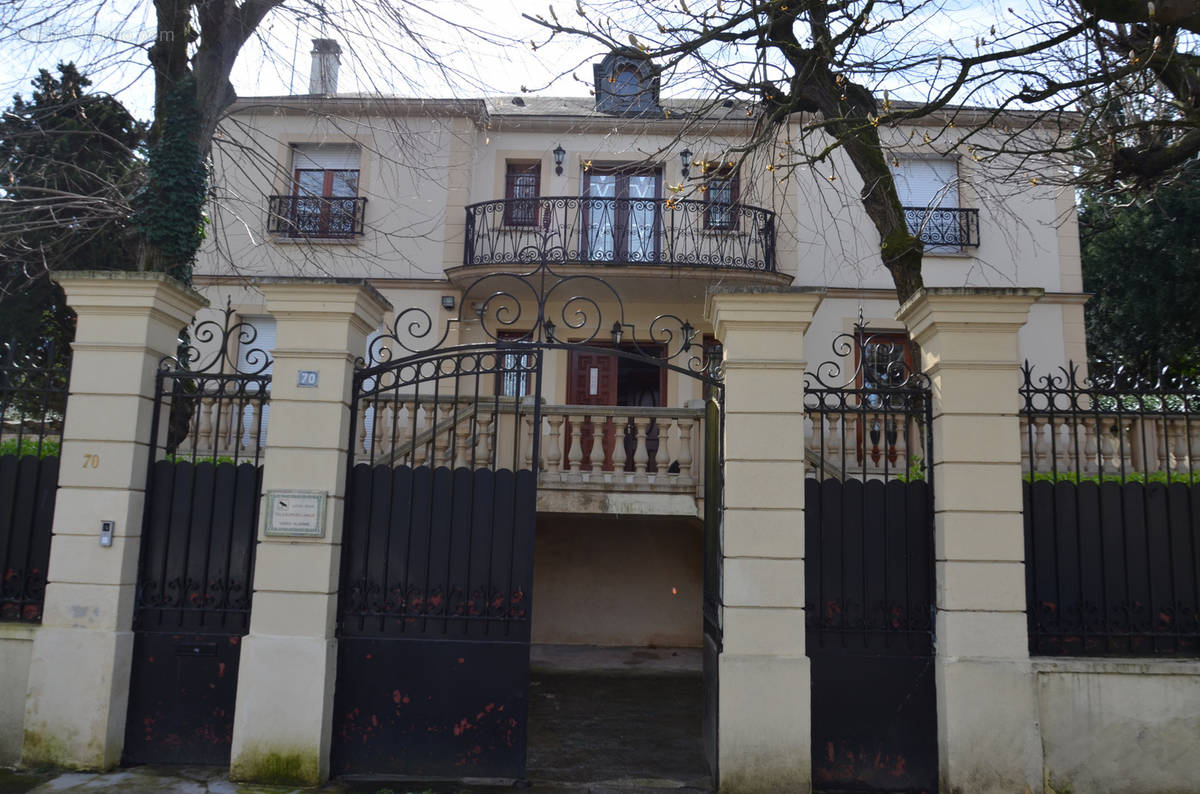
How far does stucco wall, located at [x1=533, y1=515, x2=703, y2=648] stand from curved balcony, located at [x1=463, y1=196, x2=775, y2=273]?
4021 mm

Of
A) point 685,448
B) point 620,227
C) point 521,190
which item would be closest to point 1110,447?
point 685,448

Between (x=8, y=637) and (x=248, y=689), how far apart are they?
1.66m

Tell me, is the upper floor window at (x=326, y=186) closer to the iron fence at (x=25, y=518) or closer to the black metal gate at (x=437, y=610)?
the iron fence at (x=25, y=518)

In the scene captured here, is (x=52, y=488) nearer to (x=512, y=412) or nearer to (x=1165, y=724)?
(x=512, y=412)

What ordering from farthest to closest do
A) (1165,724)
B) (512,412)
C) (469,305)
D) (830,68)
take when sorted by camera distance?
(469,305) < (512,412) < (830,68) < (1165,724)

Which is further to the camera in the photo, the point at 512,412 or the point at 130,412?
the point at 512,412

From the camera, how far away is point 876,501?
5422mm

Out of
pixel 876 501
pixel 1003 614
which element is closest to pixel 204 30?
pixel 876 501

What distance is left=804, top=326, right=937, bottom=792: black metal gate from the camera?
5.14m

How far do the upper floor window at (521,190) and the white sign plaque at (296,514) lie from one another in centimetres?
836

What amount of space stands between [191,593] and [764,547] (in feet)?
12.3

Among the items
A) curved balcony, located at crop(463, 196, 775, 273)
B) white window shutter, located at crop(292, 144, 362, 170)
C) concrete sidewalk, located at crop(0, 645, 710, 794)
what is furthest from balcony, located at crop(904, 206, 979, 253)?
white window shutter, located at crop(292, 144, 362, 170)

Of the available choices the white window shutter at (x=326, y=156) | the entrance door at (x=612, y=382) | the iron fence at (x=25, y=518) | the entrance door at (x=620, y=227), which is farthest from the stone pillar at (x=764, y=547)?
the white window shutter at (x=326, y=156)

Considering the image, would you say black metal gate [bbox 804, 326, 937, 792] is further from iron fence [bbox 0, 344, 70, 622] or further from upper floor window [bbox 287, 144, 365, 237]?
upper floor window [bbox 287, 144, 365, 237]
